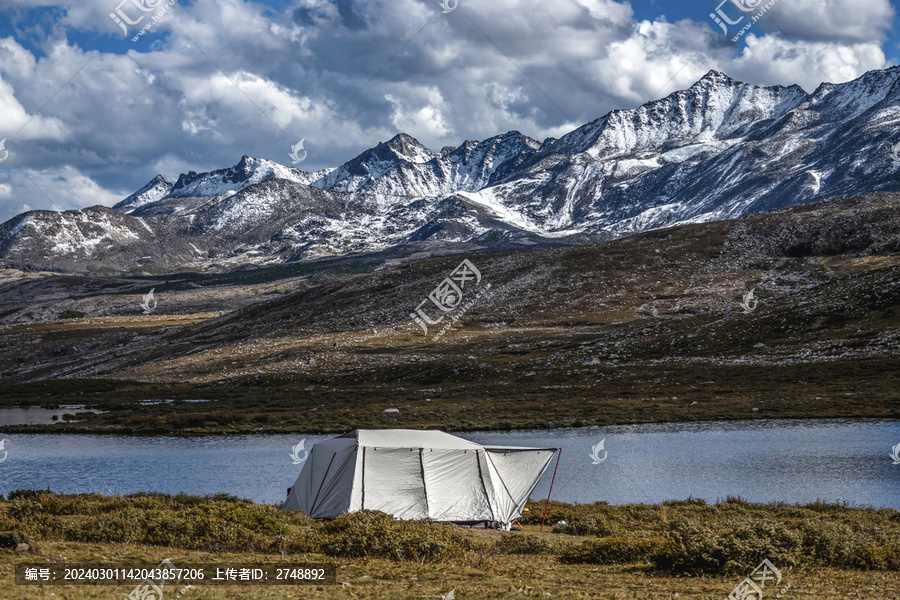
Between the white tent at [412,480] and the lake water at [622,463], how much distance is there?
8826 millimetres

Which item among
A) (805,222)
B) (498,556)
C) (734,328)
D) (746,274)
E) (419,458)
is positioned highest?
(805,222)

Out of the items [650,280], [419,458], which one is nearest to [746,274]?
[650,280]

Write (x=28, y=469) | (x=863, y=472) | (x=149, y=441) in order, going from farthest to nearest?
(x=149, y=441), (x=28, y=469), (x=863, y=472)

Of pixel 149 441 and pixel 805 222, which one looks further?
pixel 805 222

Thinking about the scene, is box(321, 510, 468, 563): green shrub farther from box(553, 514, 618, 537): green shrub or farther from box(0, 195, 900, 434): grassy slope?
box(0, 195, 900, 434): grassy slope

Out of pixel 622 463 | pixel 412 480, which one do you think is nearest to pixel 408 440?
pixel 412 480

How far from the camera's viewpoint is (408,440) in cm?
3238

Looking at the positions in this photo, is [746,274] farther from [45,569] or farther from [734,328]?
[45,569]

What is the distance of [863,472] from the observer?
1628 inches

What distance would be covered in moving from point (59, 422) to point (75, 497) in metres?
46.1

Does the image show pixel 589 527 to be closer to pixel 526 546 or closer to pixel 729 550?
pixel 526 546

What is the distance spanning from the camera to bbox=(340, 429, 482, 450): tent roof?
31.5 meters

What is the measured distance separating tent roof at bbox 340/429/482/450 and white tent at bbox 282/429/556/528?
4 centimetres

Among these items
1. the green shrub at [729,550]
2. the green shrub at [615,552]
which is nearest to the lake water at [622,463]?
the green shrub at [615,552]
